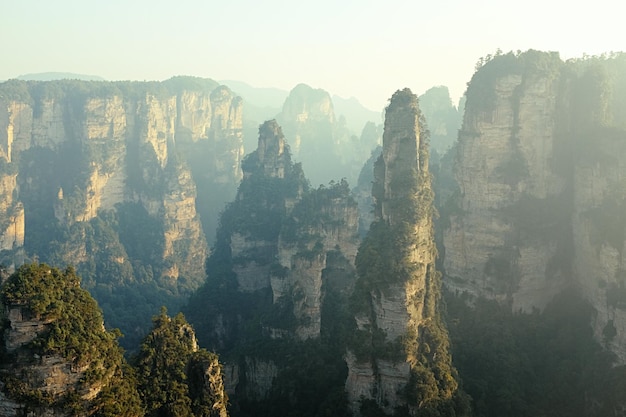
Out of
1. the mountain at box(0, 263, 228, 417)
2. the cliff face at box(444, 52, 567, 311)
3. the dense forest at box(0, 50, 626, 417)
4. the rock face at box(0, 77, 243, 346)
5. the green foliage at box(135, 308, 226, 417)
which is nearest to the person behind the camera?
the mountain at box(0, 263, 228, 417)

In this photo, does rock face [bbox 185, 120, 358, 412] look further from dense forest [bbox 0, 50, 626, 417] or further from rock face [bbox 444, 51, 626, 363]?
rock face [bbox 444, 51, 626, 363]

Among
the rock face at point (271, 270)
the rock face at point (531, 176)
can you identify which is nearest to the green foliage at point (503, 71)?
the rock face at point (531, 176)

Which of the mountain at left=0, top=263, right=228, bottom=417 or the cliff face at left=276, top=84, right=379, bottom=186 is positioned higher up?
the cliff face at left=276, top=84, right=379, bottom=186

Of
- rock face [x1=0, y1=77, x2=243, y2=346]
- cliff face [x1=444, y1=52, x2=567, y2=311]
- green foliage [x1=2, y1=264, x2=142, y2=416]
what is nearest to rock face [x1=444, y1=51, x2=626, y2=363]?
cliff face [x1=444, y1=52, x2=567, y2=311]

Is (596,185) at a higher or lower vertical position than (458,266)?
higher

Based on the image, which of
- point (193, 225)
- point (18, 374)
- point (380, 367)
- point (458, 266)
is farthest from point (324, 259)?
point (193, 225)

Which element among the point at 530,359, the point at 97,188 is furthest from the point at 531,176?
the point at 97,188

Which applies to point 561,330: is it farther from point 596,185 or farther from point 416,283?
point 416,283
